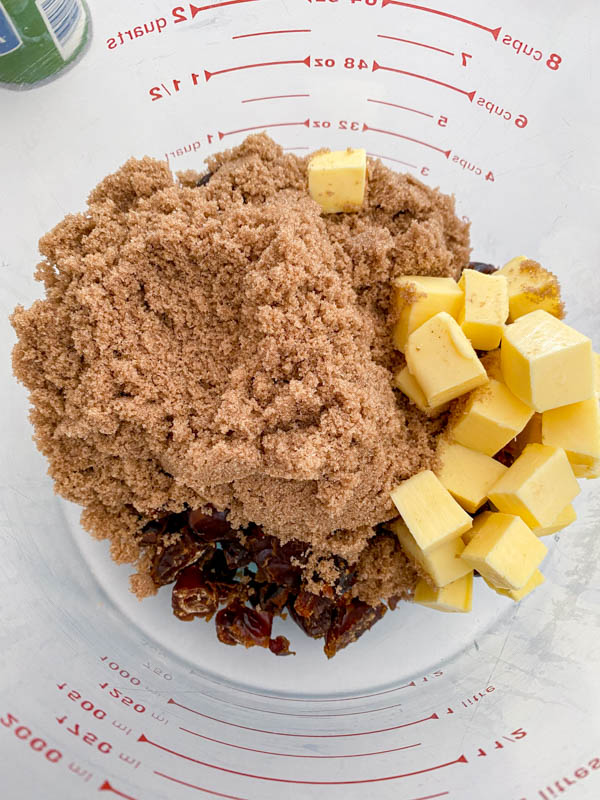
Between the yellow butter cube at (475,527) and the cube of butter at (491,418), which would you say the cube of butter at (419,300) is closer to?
the cube of butter at (491,418)

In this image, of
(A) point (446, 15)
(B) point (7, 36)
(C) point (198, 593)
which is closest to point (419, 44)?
(A) point (446, 15)

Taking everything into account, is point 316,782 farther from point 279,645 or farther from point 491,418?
point 491,418

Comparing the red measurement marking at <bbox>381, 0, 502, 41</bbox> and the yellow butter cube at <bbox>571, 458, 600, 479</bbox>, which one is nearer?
the yellow butter cube at <bbox>571, 458, 600, 479</bbox>

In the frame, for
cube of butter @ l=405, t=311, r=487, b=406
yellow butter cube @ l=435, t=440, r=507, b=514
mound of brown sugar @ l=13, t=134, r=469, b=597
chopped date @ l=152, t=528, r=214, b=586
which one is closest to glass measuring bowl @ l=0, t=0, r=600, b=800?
chopped date @ l=152, t=528, r=214, b=586

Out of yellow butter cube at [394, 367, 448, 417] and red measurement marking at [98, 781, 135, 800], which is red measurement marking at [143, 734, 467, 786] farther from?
yellow butter cube at [394, 367, 448, 417]

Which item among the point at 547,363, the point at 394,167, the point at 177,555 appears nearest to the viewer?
the point at 547,363

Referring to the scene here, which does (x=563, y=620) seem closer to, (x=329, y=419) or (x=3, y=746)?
(x=329, y=419)

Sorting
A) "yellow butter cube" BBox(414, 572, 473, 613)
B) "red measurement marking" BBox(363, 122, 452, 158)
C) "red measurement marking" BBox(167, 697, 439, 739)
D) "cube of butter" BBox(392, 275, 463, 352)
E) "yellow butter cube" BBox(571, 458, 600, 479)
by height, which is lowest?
"red measurement marking" BBox(167, 697, 439, 739)

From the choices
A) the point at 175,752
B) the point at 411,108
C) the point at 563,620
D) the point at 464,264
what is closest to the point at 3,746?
the point at 175,752

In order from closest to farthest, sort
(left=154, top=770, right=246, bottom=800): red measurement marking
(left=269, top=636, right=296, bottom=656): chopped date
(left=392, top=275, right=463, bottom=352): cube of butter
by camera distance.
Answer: (left=154, top=770, right=246, bottom=800): red measurement marking
(left=392, top=275, right=463, bottom=352): cube of butter
(left=269, top=636, right=296, bottom=656): chopped date
